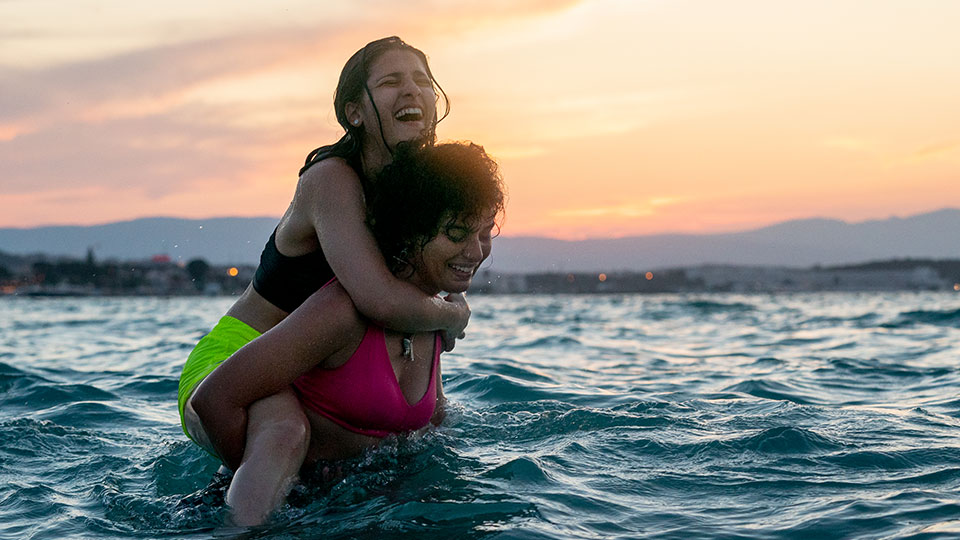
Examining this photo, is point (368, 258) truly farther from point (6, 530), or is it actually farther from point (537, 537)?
point (6, 530)

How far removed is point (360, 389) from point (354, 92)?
5.34 ft

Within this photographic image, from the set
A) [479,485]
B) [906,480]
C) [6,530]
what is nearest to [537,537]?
[479,485]

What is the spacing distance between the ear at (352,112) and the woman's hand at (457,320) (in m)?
1.12

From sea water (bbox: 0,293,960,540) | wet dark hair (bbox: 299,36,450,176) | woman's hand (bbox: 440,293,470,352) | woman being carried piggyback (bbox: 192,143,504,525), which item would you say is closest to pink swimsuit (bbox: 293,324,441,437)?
woman being carried piggyback (bbox: 192,143,504,525)

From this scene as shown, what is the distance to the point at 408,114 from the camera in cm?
466

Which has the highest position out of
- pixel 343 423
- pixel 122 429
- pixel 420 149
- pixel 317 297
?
pixel 420 149

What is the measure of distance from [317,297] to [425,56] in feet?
5.32

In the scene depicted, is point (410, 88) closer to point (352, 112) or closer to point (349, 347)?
point (352, 112)

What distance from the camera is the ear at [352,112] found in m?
4.75

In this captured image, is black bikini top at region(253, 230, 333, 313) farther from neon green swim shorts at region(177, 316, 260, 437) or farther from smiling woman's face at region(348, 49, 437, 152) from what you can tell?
smiling woman's face at region(348, 49, 437, 152)

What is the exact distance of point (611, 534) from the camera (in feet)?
12.7

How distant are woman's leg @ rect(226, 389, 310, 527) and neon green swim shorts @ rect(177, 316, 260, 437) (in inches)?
20.3

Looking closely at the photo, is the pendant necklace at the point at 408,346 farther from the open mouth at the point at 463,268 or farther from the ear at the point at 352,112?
the ear at the point at 352,112

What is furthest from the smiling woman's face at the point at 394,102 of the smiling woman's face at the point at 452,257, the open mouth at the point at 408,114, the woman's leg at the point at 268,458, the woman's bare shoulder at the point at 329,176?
the woman's leg at the point at 268,458
